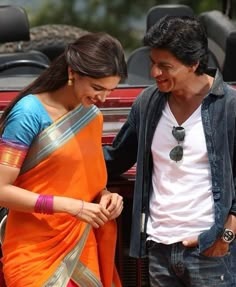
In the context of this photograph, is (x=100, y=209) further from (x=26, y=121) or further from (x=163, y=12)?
(x=163, y=12)

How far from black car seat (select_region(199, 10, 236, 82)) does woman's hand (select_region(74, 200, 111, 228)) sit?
243 centimetres

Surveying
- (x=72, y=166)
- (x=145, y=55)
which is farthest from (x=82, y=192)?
(x=145, y=55)

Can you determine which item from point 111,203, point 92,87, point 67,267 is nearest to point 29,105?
point 92,87

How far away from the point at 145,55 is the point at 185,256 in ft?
9.00

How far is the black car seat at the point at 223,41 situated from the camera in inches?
201

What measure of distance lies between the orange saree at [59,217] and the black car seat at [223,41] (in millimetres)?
2337

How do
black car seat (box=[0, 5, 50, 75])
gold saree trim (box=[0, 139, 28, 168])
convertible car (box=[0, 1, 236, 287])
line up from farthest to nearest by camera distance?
black car seat (box=[0, 5, 50, 75]) → convertible car (box=[0, 1, 236, 287]) → gold saree trim (box=[0, 139, 28, 168])

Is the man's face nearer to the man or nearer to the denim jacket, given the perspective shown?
the man

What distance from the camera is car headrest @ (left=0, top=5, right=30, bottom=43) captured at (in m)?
5.34

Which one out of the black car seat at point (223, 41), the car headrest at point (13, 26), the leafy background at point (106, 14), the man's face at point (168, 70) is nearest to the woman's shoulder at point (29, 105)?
the man's face at point (168, 70)

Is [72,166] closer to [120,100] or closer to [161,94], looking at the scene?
[161,94]

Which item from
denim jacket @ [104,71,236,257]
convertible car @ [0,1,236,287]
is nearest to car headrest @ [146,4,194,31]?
convertible car @ [0,1,236,287]

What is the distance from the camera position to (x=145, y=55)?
545 cm

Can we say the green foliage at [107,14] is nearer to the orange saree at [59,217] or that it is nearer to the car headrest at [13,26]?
the car headrest at [13,26]
